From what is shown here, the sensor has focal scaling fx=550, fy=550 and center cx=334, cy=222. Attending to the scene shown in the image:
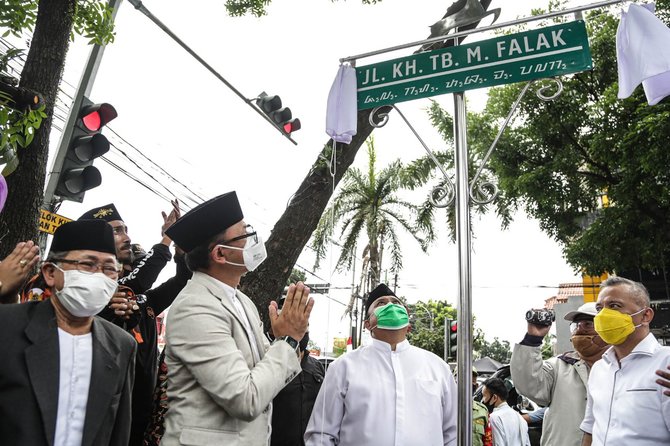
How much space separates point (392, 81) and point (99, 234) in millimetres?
2045

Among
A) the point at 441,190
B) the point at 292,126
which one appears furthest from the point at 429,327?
the point at 441,190

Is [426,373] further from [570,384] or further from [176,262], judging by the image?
[176,262]

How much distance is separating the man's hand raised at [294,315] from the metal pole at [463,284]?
1112 millimetres

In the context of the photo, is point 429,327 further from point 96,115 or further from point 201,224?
point 201,224

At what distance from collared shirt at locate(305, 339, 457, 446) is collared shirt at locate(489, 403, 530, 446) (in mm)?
3879

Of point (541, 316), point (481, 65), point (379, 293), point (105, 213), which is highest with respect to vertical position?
point (481, 65)

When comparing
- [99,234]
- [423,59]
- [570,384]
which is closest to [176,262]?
[99,234]

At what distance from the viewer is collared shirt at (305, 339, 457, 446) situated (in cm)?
315

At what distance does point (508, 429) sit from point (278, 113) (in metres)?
4.93

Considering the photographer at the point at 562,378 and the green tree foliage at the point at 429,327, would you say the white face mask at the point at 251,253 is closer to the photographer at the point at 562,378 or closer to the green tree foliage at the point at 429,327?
the photographer at the point at 562,378

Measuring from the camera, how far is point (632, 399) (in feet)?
9.77

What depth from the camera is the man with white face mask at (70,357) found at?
2.14m

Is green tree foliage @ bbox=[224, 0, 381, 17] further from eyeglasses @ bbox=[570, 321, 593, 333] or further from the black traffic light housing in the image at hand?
eyeglasses @ bbox=[570, 321, 593, 333]

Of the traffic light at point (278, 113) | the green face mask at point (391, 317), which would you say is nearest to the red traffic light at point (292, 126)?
the traffic light at point (278, 113)
